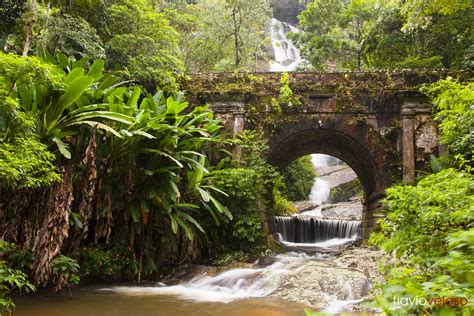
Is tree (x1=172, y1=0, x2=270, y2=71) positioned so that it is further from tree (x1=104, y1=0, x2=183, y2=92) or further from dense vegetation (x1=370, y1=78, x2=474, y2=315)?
dense vegetation (x1=370, y1=78, x2=474, y2=315)

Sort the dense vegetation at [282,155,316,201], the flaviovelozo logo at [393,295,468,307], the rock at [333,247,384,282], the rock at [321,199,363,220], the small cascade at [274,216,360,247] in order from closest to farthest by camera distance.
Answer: the flaviovelozo logo at [393,295,468,307], the rock at [333,247,384,282], the small cascade at [274,216,360,247], the rock at [321,199,363,220], the dense vegetation at [282,155,316,201]

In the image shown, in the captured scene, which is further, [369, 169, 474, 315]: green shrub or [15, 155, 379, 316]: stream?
[15, 155, 379, 316]: stream

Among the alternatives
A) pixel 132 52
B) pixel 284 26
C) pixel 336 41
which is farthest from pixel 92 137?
pixel 284 26

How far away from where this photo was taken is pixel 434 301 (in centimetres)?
155

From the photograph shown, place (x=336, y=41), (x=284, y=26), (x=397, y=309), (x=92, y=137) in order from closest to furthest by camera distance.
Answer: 1. (x=397, y=309)
2. (x=92, y=137)
3. (x=336, y=41)
4. (x=284, y=26)

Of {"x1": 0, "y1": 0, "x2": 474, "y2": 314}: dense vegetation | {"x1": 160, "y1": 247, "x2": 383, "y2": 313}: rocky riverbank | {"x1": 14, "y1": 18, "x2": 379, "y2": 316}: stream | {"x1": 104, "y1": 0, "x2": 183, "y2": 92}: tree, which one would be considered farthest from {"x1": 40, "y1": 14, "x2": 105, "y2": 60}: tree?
{"x1": 160, "y1": 247, "x2": 383, "y2": 313}: rocky riverbank

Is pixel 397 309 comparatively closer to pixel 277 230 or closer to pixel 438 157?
pixel 438 157

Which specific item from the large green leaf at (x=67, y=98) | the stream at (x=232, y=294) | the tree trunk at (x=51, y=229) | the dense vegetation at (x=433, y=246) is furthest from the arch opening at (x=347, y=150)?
the tree trunk at (x=51, y=229)

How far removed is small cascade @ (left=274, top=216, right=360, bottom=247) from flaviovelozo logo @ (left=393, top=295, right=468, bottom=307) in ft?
37.3

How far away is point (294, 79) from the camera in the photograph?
954cm

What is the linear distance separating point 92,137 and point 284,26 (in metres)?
30.8

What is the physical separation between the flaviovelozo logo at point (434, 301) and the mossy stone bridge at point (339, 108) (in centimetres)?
783

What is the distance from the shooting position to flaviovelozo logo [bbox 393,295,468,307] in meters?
1.50

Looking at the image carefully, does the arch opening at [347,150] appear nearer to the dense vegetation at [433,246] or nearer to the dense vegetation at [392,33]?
the dense vegetation at [392,33]
